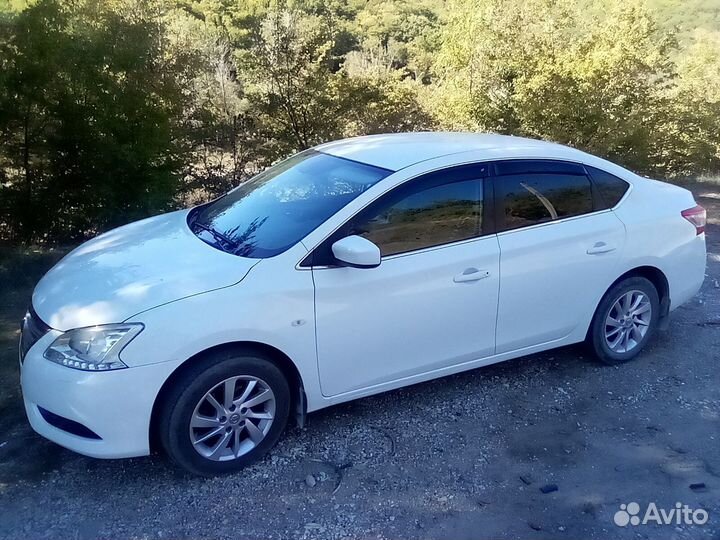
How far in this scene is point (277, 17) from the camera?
391 inches

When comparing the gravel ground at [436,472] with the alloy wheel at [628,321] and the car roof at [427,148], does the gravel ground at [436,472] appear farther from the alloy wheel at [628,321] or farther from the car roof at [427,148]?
the car roof at [427,148]

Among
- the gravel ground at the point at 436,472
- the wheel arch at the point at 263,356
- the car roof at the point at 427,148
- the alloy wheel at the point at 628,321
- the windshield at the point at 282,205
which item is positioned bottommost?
the gravel ground at the point at 436,472

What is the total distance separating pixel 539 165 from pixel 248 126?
6547 millimetres

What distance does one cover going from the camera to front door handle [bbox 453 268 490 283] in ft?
12.6

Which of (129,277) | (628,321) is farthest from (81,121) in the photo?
(628,321)

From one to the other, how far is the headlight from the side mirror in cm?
104

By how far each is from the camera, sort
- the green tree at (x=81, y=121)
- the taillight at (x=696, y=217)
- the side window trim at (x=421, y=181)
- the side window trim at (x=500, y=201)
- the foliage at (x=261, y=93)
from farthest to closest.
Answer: the foliage at (x=261, y=93) < the green tree at (x=81, y=121) < the taillight at (x=696, y=217) < the side window trim at (x=500, y=201) < the side window trim at (x=421, y=181)

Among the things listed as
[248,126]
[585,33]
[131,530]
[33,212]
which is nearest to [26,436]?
[131,530]

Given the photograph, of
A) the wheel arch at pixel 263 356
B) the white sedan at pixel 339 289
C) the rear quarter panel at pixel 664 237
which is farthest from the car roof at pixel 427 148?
the wheel arch at pixel 263 356

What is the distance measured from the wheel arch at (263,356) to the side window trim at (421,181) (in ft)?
1.56

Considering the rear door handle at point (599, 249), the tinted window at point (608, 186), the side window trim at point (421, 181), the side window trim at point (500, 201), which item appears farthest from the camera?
the tinted window at point (608, 186)

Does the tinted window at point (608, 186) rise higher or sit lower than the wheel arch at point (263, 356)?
higher

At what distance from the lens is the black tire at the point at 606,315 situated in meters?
4.57

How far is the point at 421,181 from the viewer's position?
153 inches
